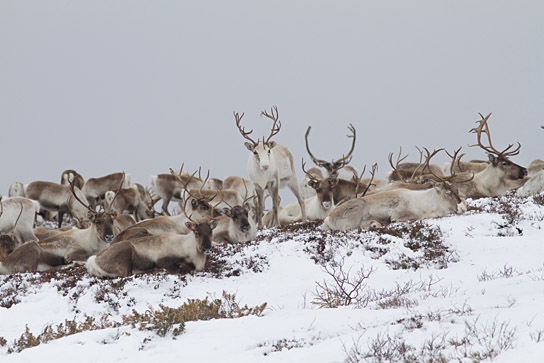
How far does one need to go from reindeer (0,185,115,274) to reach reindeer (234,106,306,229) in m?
3.12

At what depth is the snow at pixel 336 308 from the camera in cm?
427

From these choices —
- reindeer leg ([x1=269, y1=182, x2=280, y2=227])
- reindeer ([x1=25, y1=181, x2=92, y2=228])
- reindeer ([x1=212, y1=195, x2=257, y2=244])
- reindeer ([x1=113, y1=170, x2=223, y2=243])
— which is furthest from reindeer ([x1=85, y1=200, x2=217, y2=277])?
reindeer ([x1=25, y1=181, x2=92, y2=228])

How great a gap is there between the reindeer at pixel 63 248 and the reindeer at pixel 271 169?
3.12 m

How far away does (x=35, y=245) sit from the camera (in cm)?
1056

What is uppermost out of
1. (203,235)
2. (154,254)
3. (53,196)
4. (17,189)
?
(17,189)

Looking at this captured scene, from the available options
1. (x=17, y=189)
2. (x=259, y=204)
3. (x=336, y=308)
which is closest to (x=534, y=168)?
(x=259, y=204)

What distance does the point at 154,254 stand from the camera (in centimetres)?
933

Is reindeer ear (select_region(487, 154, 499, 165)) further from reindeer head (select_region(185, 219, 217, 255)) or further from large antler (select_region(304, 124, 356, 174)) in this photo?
reindeer head (select_region(185, 219, 217, 255))

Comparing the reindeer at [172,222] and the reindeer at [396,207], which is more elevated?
the reindeer at [172,222]

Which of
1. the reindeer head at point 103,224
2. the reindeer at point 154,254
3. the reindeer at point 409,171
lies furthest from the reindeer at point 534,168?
the reindeer head at point 103,224

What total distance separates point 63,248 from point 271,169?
4302mm

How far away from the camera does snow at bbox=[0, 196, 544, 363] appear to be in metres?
4.27

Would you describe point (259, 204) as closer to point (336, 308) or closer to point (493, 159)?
point (493, 159)

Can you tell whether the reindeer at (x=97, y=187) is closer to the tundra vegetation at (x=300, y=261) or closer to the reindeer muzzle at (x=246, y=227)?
the tundra vegetation at (x=300, y=261)
